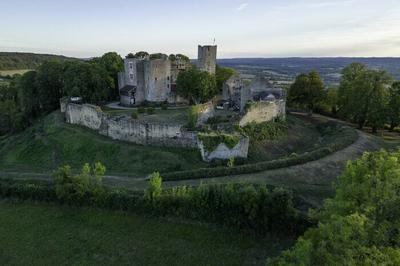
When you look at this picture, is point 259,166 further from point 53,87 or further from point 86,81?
point 53,87

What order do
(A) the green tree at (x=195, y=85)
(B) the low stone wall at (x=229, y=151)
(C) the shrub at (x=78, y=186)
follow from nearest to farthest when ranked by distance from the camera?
(C) the shrub at (x=78, y=186)
(B) the low stone wall at (x=229, y=151)
(A) the green tree at (x=195, y=85)

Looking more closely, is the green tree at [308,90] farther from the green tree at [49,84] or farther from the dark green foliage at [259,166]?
the green tree at [49,84]

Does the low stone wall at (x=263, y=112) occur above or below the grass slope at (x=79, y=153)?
above

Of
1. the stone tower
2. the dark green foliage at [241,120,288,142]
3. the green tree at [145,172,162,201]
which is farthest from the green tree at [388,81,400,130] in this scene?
the green tree at [145,172,162,201]

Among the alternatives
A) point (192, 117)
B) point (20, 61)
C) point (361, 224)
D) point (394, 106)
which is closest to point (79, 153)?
point (192, 117)

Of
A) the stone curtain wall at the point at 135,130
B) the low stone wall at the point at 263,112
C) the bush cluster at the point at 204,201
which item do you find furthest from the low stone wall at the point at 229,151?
the bush cluster at the point at 204,201

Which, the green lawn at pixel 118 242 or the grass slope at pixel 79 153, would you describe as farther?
the grass slope at pixel 79 153

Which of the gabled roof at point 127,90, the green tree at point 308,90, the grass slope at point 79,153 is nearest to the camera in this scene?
the grass slope at point 79,153
